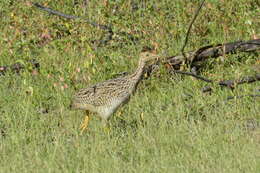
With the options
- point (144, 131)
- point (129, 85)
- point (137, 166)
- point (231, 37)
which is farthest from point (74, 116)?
point (231, 37)

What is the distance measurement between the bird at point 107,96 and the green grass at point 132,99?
174 mm

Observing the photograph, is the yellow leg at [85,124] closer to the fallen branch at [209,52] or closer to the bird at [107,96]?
the bird at [107,96]

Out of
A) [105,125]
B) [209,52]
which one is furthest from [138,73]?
[209,52]

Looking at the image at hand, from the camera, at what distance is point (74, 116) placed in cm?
852

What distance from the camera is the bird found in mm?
8023

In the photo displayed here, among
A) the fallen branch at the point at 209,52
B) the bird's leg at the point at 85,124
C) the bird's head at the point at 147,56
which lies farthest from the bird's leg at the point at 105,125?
the fallen branch at the point at 209,52

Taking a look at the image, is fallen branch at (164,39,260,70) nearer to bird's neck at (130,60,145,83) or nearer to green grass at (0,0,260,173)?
green grass at (0,0,260,173)

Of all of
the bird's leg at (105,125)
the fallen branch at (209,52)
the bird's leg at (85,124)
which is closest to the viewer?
the bird's leg at (105,125)

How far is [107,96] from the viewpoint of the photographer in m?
8.08

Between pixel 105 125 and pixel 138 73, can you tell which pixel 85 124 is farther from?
pixel 138 73

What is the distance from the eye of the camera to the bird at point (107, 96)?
26.3 ft

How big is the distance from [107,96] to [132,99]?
0.70m

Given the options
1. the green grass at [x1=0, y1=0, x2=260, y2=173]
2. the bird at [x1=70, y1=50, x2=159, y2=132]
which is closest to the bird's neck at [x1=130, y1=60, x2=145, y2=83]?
the bird at [x1=70, y1=50, x2=159, y2=132]

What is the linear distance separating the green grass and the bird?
0.57ft
